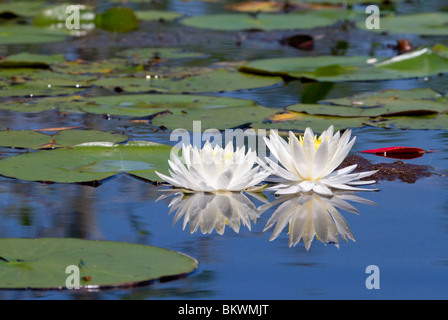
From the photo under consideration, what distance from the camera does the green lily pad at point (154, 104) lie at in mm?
4188

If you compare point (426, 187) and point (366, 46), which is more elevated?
point (366, 46)

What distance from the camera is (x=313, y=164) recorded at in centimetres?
288

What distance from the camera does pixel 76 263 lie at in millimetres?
2158

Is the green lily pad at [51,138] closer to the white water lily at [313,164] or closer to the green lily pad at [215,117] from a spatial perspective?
the green lily pad at [215,117]

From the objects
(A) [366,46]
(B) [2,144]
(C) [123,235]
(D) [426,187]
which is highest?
(A) [366,46]

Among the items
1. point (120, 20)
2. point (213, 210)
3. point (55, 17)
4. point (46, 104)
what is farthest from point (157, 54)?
point (213, 210)

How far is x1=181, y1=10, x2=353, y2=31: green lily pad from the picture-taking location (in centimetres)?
778

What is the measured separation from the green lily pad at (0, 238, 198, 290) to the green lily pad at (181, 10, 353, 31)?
18.3 feet

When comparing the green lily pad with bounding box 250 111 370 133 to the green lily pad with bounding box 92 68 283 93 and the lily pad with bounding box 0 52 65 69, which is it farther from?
the lily pad with bounding box 0 52 65 69

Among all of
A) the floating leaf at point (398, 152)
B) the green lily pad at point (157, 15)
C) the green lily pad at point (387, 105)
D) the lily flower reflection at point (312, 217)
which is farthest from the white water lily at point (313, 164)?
the green lily pad at point (157, 15)

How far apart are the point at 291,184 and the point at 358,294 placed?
1008 millimetres

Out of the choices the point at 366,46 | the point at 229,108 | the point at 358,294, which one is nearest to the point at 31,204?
the point at 358,294

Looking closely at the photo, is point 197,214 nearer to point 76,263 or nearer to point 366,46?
point 76,263

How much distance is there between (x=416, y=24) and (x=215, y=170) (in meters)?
5.44
